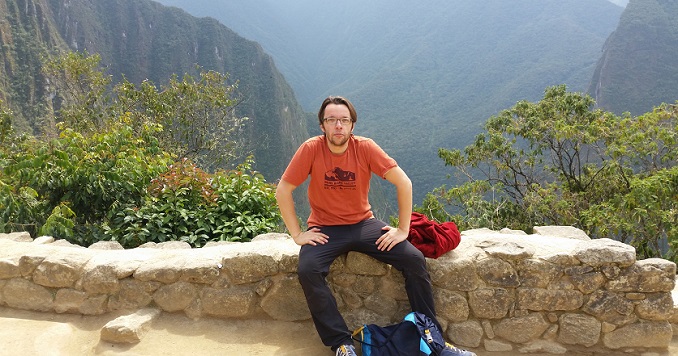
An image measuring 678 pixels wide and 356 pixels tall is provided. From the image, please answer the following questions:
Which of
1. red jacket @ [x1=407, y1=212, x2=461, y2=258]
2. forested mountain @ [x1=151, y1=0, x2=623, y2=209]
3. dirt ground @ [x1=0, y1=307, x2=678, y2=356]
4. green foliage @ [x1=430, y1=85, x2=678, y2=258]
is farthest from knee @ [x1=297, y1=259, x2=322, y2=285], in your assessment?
forested mountain @ [x1=151, y1=0, x2=623, y2=209]

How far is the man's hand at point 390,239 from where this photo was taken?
279cm

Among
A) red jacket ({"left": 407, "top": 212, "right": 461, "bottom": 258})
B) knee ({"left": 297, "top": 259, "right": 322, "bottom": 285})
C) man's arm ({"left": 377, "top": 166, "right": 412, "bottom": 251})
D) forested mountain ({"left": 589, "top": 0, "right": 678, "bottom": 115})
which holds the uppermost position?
forested mountain ({"left": 589, "top": 0, "right": 678, "bottom": 115})

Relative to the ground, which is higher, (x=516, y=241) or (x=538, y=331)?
(x=516, y=241)

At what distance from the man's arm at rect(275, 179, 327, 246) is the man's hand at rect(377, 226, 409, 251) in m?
0.35

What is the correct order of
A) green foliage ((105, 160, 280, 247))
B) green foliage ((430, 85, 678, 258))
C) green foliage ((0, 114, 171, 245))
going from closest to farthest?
green foliage ((105, 160, 280, 247)), green foliage ((0, 114, 171, 245)), green foliage ((430, 85, 678, 258))

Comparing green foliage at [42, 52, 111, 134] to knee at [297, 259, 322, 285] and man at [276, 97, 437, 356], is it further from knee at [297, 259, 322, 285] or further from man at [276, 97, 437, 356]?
knee at [297, 259, 322, 285]

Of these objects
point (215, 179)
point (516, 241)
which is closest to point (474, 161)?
point (215, 179)

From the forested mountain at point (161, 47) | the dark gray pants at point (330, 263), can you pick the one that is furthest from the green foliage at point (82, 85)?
the forested mountain at point (161, 47)

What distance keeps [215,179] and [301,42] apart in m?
150

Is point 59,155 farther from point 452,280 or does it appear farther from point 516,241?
point 516,241

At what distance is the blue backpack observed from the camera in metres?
2.62

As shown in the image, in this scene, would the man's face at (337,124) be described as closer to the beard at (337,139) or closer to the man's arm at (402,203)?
the beard at (337,139)

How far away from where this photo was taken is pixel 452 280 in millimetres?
2932

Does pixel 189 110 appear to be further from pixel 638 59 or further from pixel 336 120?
pixel 638 59
